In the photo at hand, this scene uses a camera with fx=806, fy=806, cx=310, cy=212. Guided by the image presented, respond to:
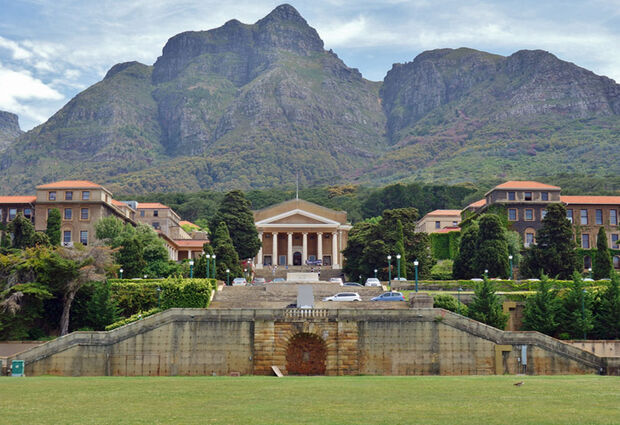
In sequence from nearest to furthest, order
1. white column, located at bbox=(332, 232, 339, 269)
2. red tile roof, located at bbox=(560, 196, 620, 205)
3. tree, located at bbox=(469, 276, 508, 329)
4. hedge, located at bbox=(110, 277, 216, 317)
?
tree, located at bbox=(469, 276, 508, 329) < hedge, located at bbox=(110, 277, 216, 317) < red tile roof, located at bbox=(560, 196, 620, 205) < white column, located at bbox=(332, 232, 339, 269)

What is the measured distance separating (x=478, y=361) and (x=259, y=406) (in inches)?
1103

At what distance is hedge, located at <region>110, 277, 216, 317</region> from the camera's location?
199 ft

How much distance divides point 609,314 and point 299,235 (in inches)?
2705

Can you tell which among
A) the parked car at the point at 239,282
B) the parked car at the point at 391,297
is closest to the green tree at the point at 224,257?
the parked car at the point at 239,282

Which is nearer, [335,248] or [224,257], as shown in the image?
[224,257]

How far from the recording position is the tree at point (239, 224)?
97.0 metres

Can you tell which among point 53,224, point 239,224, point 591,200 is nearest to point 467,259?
point 591,200

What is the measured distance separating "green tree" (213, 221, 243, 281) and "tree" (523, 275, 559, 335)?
3423 centimetres

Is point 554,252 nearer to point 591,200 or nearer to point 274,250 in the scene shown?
point 591,200

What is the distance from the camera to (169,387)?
33.6 meters

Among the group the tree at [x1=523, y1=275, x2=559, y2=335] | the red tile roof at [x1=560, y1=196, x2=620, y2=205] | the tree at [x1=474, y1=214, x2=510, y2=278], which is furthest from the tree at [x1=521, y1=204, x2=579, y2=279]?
the tree at [x1=523, y1=275, x2=559, y2=335]

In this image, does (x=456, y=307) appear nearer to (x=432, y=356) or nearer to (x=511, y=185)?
(x=432, y=356)

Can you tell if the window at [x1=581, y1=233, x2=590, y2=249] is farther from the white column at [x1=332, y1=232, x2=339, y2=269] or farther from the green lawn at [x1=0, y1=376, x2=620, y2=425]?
the green lawn at [x1=0, y1=376, x2=620, y2=425]

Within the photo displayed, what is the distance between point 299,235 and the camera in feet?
405
